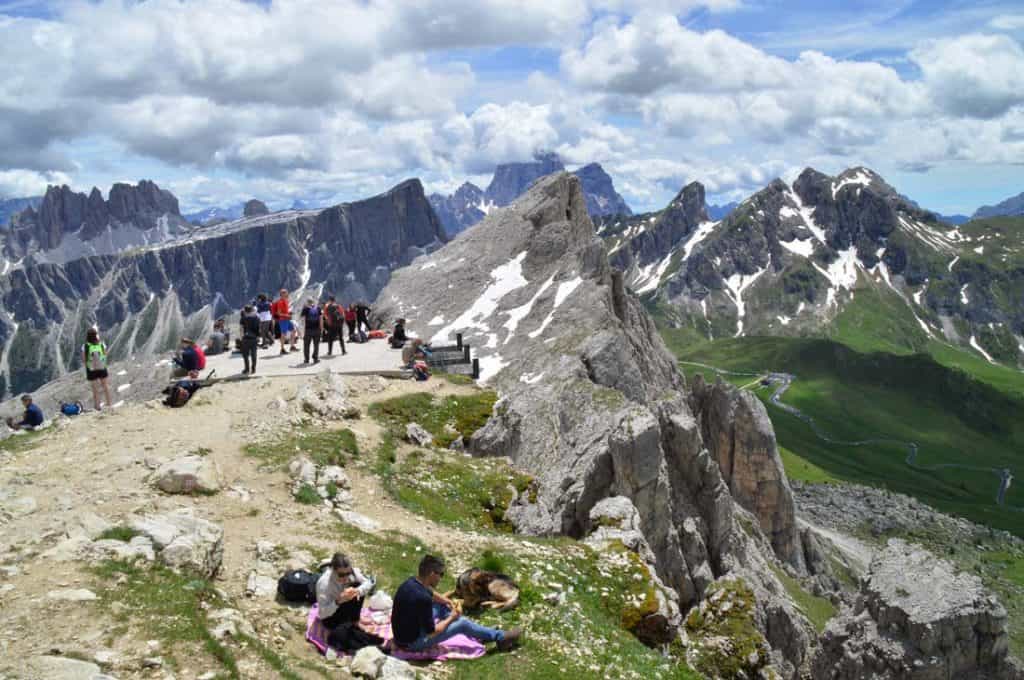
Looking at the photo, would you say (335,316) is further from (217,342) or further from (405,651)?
(405,651)

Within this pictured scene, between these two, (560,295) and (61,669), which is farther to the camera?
(560,295)

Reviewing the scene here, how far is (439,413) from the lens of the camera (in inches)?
1516

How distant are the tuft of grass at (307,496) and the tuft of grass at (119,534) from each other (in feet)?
22.4

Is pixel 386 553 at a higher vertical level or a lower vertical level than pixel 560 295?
lower

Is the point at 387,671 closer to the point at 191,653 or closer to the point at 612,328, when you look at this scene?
the point at 191,653

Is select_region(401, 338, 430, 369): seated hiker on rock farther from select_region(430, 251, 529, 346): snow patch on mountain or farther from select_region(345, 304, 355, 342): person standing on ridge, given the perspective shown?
select_region(345, 304, 355, 342): person standing on ridge

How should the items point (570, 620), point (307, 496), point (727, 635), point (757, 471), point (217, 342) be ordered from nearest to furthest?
point (570, 620)
point (307, 496)
point (727, 635)
point (217, 342)
point (757, 471)

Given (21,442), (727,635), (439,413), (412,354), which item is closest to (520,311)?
(412,354)

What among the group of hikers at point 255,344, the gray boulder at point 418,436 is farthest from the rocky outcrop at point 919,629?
the group of hikers at point 255,344

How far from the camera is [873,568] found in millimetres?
29828

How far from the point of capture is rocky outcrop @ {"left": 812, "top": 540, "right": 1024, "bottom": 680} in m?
25.6

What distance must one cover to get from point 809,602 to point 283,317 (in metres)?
42.4

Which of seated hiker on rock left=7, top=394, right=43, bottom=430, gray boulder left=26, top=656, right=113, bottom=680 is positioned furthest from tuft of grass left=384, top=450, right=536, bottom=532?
seated hiker on rock left=7, top=394, right=43, bottom=430

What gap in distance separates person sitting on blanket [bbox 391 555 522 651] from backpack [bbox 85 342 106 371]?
26.8 m
